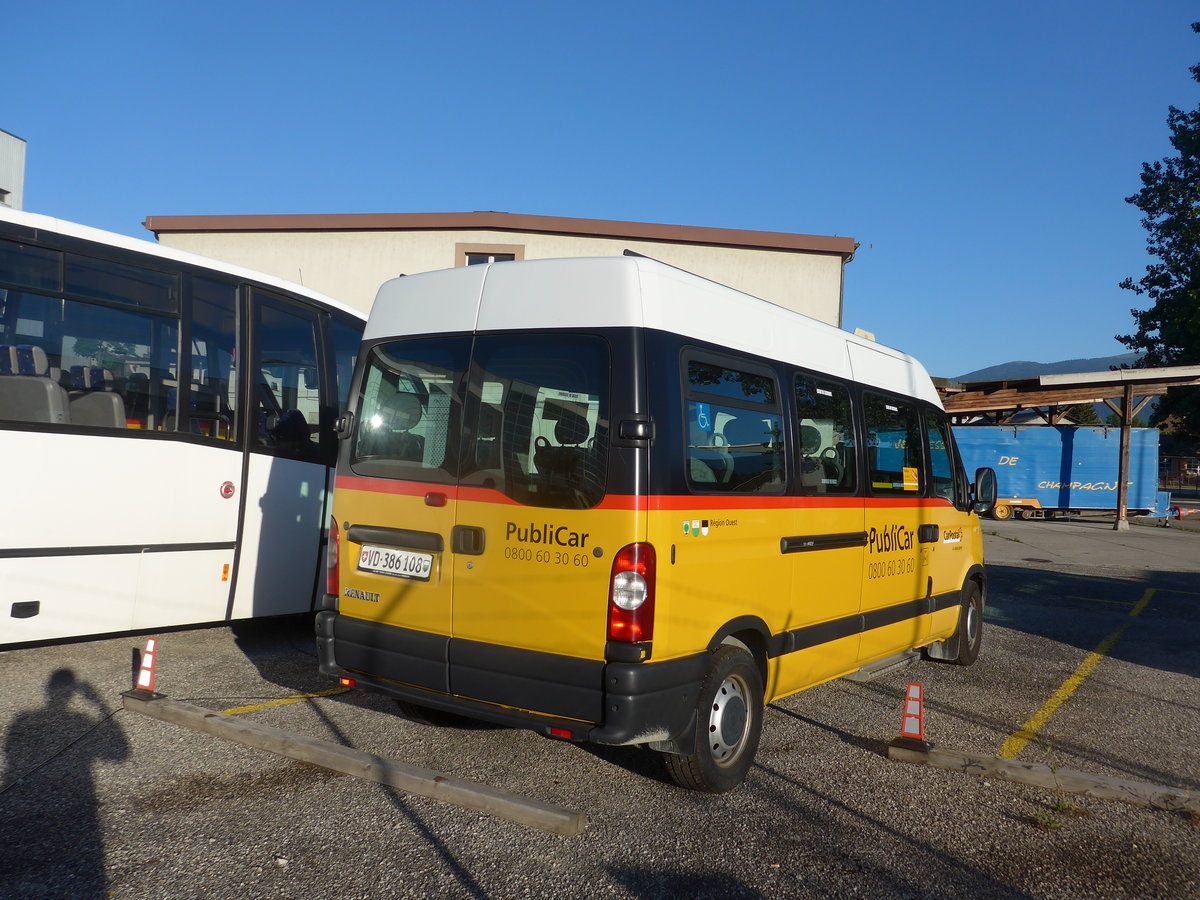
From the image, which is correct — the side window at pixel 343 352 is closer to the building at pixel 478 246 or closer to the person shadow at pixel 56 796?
the person shadow at pixel 56 796

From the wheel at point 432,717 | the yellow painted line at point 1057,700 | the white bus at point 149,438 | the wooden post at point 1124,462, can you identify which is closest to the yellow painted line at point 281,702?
the wheel at point 432,717

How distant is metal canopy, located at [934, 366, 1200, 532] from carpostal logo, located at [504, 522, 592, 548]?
943 inches

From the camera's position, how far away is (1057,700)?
7.04 meters

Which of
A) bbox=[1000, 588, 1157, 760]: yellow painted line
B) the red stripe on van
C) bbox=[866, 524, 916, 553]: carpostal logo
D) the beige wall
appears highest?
the beige wall

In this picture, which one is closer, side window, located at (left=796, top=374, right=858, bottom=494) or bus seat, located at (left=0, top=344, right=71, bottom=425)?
side window, located at (left=796, top=374, right=858, bottom=494)

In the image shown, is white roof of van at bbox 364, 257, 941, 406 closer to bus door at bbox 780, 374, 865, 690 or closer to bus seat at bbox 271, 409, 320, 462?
bus door at bbox 780, 374, 865, 690

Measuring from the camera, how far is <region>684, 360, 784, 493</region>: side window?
4.54 metres

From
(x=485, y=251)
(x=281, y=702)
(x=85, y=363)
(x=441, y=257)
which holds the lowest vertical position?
(x=281, y=702)

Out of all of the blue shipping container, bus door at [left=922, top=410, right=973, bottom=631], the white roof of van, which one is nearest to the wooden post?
the blue shipping container

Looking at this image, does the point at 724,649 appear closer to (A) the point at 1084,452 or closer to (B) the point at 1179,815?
(B) the point at 1179,815

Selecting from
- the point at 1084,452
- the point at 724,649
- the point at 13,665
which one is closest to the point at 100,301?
the point at 13,665

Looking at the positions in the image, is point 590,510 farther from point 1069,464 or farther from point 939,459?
point 1069,464

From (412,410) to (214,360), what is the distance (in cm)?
293

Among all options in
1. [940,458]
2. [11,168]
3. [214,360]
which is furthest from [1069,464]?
[11,168]
